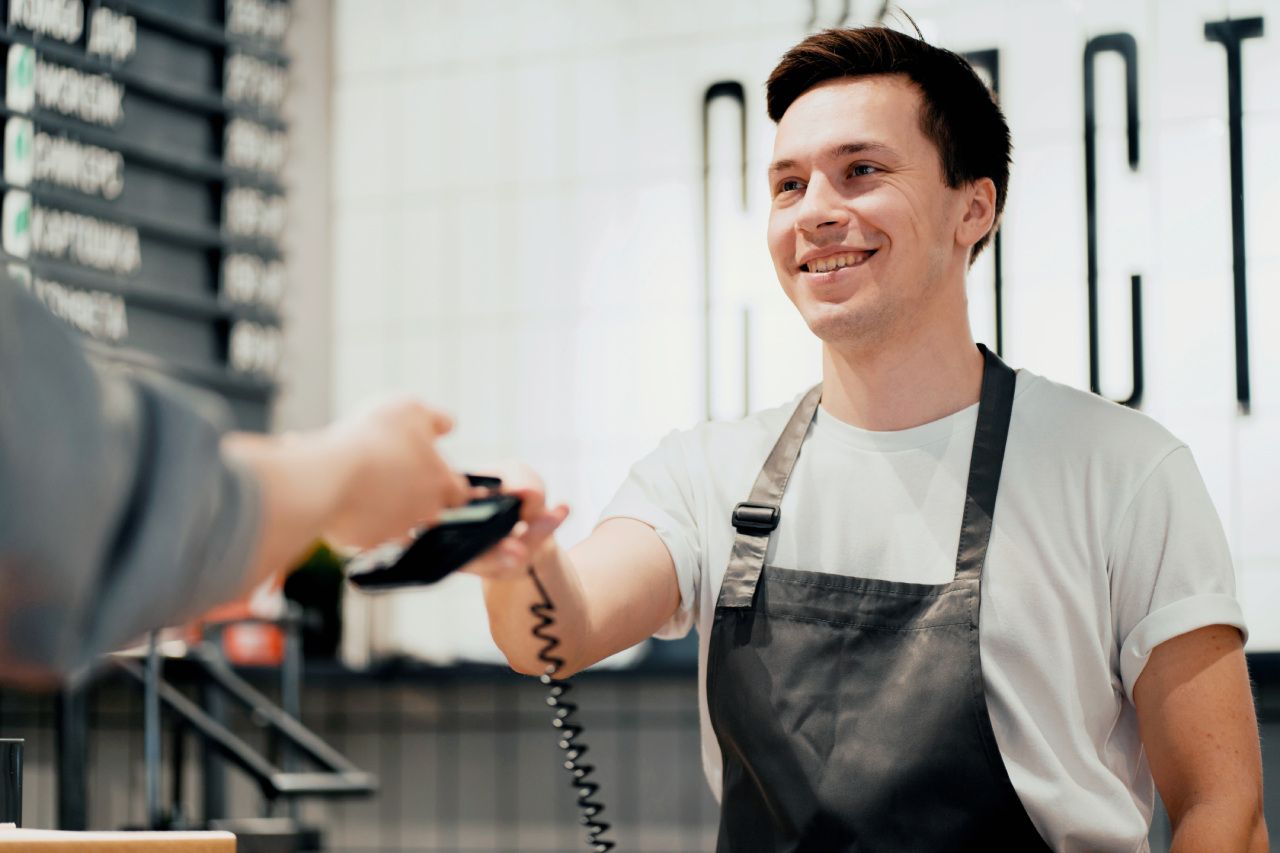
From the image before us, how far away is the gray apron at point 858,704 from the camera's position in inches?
56.4

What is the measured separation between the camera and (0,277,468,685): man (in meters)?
0.67

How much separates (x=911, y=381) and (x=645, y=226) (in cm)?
351

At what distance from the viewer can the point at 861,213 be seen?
159cm

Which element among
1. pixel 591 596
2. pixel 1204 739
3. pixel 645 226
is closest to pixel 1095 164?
pixel 645 226

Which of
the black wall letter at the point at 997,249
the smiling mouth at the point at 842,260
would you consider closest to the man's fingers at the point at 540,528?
the smiling mouth at the point at 842,260

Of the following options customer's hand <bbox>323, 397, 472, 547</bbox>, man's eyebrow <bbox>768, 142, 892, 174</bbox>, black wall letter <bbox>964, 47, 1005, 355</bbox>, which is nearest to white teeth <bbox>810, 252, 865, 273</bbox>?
man's eyebrow <bbox>768, 142, 892, 174</bbox>

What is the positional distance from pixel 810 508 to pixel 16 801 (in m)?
0.86

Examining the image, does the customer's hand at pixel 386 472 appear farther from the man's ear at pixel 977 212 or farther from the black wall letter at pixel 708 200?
the black wall letter at pixel 708 200

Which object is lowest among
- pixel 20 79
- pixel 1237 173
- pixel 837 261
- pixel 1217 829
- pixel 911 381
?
pixel 1217 829

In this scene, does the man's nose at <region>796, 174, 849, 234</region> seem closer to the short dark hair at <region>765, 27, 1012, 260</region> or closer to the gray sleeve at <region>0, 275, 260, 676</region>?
the short dark hair at <region>765, 27, 1012, 260</region>

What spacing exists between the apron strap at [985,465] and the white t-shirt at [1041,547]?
0.01 m

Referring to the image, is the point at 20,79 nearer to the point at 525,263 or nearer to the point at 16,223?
the point at 16,223

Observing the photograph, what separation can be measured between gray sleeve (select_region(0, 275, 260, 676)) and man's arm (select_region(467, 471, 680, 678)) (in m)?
0.45

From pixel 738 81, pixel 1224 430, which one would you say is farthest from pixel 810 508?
pixel 738 81
